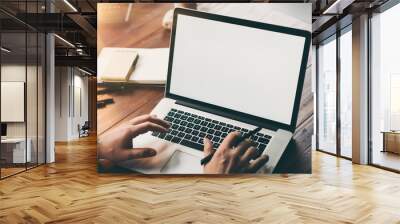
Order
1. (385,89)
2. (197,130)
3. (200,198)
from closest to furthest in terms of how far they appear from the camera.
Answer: (200,198) → (197,130) → (385,89)

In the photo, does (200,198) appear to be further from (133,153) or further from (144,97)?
(144,97)

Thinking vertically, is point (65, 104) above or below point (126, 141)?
above

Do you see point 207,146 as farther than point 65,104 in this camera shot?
No

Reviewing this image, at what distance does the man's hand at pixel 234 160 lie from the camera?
6328 millimetres

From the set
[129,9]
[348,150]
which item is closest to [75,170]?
[129,9]

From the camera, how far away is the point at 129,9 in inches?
255

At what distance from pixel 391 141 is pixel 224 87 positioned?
4010mm

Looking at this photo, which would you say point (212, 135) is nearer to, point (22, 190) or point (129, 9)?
point (129, 9)

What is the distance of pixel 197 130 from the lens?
6.32 meters

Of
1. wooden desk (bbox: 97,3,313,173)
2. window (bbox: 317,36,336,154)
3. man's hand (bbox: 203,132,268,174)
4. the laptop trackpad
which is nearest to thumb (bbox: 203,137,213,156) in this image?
man's hand (bbox: 203,132,268,174)

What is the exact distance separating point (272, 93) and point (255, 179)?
4.70 feet

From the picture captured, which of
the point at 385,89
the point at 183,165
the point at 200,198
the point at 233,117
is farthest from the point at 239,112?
the point at 385,89

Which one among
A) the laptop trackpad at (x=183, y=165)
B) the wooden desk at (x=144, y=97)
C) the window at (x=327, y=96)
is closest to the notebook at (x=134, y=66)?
the wooden desk at (x=144, y=97)

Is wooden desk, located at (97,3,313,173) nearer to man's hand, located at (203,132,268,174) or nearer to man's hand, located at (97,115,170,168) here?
man's hand, located at (97,115,170,168)
